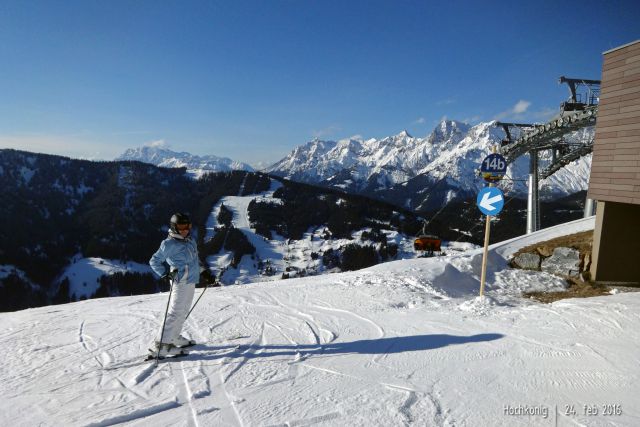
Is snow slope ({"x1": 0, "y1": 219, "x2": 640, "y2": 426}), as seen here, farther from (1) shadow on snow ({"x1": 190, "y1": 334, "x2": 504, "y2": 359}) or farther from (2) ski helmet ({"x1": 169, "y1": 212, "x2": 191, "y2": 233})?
(2) ski helmet ({"x1": 169, "y1": 212, "x2": 191, "y2": 233})

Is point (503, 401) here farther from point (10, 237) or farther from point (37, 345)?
point (10, 237)

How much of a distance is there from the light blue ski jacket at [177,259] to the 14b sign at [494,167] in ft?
21.7

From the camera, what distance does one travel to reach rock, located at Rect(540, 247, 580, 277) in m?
10.5

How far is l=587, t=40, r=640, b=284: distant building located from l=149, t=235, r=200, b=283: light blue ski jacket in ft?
34.5

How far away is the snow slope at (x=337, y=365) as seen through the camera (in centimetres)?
376

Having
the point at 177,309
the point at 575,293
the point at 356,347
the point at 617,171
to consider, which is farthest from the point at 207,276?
the point at 617,171

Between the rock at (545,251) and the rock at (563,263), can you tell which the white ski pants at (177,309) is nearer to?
the rock at (563,263)

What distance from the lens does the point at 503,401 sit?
396cm

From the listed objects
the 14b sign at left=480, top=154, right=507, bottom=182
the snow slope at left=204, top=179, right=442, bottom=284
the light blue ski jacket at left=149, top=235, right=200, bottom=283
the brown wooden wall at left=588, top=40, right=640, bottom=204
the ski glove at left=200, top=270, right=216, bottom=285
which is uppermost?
the brown wooden wall at left=588, top=40, right=640, bottom=204

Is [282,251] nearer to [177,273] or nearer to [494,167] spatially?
[494,167]

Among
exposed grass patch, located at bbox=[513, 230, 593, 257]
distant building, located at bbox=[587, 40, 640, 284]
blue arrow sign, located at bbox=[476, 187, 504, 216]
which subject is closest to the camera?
blue arrow sign, located at bbox=[476, 187, 504, 216]

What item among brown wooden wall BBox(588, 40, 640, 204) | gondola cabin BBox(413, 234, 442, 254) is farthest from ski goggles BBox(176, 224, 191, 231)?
gondola cabin BBox(413, 234, 442, 254)

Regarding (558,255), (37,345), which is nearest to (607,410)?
(37,345)

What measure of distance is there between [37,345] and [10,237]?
198 meters
